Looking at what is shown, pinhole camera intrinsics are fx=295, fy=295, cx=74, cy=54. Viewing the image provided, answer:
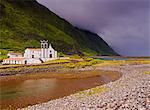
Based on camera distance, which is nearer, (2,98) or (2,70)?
(2,98)

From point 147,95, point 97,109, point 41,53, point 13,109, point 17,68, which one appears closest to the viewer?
point 97,109

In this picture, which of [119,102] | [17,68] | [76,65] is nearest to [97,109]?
[119,102]

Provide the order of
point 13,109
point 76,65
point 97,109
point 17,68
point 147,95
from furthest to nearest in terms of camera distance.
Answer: point 76,65 < point 17,68 < point 13,109 < point 147,95 < point 97,109

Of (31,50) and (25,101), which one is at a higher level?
(31,50)

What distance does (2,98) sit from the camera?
4656 centimetres

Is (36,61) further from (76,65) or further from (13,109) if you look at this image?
(13,109)

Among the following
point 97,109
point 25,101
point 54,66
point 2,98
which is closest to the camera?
point 97,109

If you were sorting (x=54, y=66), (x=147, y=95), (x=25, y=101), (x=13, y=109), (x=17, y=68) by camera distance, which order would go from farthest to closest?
1. (x=54, y=66)
2. (x=17, y=68)
3. (x=25, y=101)
4. (x=13, y=109)
5. (x=147, y=95)

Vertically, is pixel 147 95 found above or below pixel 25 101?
above

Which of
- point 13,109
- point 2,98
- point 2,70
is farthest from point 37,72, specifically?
point 13,109

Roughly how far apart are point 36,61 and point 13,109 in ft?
312

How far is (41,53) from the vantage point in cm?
14312

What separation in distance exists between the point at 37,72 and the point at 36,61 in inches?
1114

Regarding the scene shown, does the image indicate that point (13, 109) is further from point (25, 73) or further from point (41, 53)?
point (41, 53)
